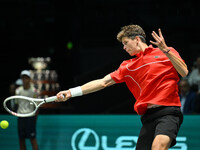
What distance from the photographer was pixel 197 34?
10.1m

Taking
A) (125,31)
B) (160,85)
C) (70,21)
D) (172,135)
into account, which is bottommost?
(172,135)

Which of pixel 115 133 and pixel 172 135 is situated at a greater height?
pixel 172 135

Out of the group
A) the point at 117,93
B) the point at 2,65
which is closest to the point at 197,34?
the point at 117,93

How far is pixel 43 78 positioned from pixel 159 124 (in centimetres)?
1002

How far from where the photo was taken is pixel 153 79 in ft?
11.6

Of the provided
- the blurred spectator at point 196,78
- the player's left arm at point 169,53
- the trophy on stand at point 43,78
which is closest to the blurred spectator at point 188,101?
the blurred spectator at point 196,78

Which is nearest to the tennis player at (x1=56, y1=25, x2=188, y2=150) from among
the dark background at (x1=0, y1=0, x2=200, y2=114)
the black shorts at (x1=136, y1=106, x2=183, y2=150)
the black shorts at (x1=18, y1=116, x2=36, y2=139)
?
the black shorts at (x1=136, y1=106, x2=183, y2=150)

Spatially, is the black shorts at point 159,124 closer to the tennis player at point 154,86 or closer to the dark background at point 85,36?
the tennis player at point 154,86

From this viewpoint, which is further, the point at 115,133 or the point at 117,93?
the point at 117,93

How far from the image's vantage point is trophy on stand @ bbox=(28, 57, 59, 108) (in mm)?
12695

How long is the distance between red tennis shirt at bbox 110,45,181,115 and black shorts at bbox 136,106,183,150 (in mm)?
71

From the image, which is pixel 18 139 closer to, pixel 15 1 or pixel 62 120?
pixel 62 120

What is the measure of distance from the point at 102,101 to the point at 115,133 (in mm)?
3258

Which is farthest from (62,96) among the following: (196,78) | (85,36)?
(85,36)
